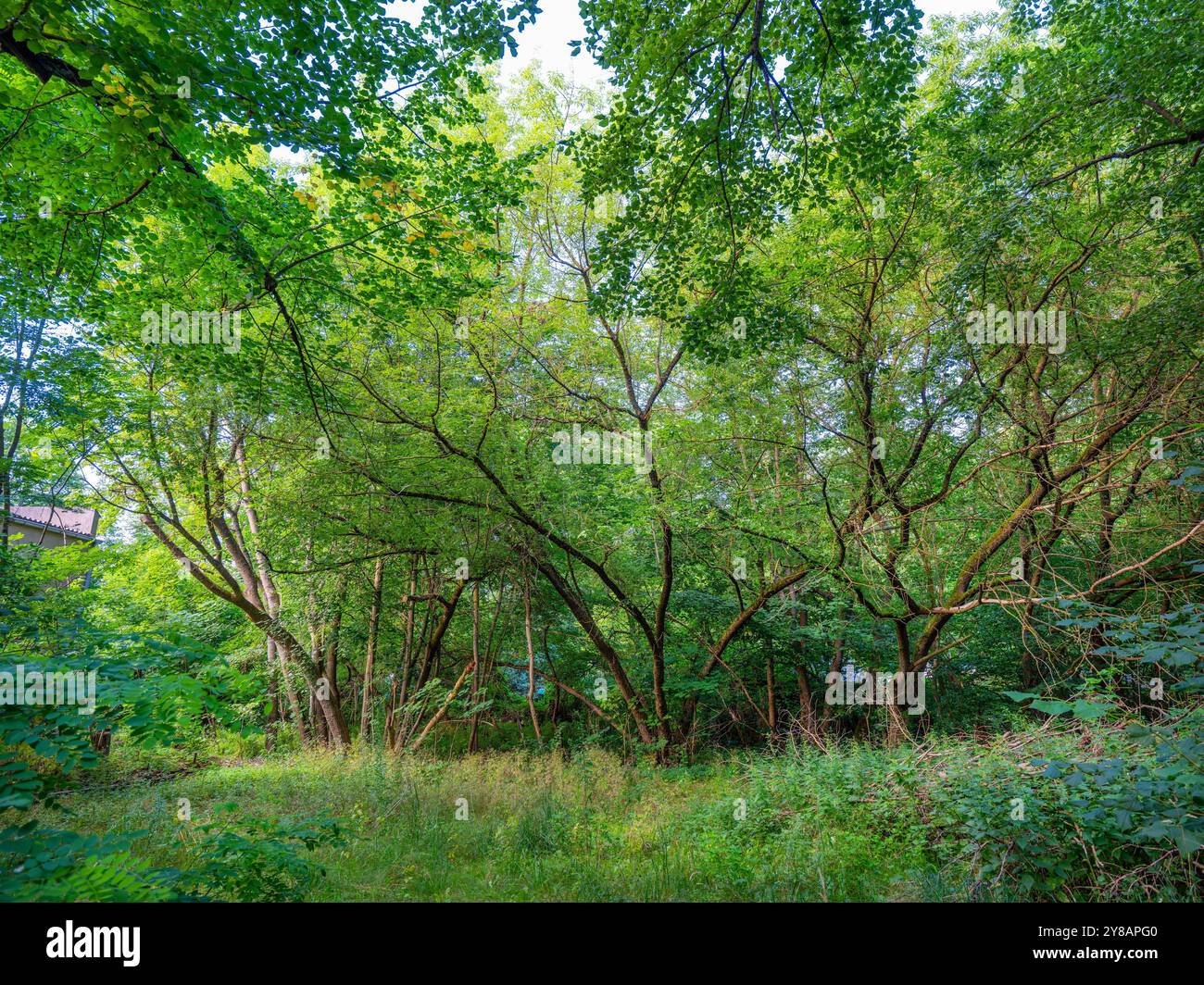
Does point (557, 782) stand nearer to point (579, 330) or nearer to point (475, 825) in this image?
point (475, 825)

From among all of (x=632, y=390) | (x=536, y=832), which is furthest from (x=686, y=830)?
(x=632, y=390)

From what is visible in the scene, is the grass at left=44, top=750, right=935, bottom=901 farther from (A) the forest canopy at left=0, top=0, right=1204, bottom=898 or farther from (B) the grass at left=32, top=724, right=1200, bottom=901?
(A) the forest canopy at left=0, top=0, right=1204, bottom=898

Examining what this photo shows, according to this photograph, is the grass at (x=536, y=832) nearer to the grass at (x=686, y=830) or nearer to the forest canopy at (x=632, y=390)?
the grass at (x=686, y=830)

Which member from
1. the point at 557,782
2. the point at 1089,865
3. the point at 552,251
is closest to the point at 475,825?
the point at 557,782

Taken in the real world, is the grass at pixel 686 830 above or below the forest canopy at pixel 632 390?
below

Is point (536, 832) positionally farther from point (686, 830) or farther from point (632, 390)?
point (632, 390)

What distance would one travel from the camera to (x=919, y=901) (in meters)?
3.71

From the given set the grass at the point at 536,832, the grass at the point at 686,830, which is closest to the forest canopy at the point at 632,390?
the grass at the point at 686,830

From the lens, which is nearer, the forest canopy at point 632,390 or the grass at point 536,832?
the forest canopy at point 632,390

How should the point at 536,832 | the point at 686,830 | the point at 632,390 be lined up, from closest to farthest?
the point at 536,832 → the point at 686,830 → the point at 632,390

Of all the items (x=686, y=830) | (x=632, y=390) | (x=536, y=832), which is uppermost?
(x=632, y=390)

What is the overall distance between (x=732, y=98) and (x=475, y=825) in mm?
7275

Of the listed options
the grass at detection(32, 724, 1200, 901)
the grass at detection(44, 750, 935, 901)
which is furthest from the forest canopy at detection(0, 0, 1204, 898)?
the grass at detection(44, 750, 935, 901)
